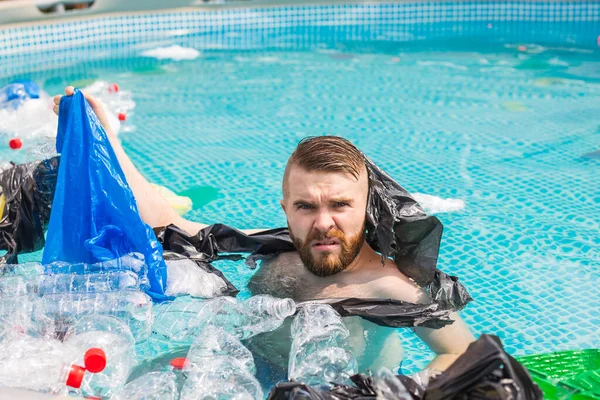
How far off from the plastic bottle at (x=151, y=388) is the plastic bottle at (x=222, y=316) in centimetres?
42

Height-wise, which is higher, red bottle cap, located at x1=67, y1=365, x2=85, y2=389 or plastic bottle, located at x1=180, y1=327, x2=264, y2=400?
red bottle cap, located at x1=67, y1=365, x2=85, y2=389

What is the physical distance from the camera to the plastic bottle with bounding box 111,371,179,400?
2594mm

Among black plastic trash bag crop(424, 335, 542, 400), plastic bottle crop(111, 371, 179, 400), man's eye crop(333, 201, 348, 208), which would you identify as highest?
man's eye crop(333, 201, 348, 208)

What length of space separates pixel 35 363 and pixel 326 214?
1.19 m

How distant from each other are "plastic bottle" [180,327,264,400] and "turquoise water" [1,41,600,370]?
107cm

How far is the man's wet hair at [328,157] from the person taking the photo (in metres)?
2.96

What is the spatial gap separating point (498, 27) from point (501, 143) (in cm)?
592

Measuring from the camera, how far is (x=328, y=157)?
2963 mm

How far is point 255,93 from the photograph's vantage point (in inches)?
332

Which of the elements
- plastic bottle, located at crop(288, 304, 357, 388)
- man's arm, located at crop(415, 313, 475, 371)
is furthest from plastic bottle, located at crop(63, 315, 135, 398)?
man's arm, located at crop(415, 313, 475, 371)

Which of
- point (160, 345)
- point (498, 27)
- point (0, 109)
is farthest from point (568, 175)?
point (498, 27)

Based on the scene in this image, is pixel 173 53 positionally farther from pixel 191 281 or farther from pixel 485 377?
pixel 485 377

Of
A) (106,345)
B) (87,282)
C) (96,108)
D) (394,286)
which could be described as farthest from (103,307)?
(394,286)

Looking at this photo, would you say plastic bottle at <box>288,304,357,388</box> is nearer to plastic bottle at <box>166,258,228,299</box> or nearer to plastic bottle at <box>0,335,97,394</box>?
plastic bottle at <box>166,258,228,299</box>
